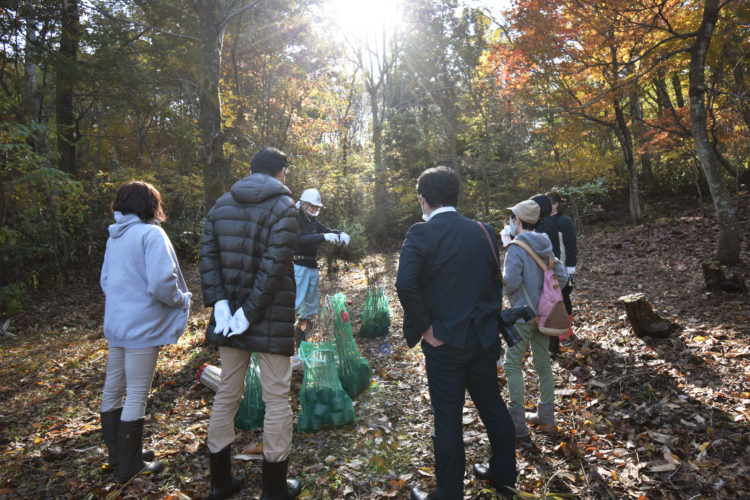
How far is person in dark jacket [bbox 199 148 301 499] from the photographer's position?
2398mm

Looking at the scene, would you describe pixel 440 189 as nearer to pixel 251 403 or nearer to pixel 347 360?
pixel 347 360

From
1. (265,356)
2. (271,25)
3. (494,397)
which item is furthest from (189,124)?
(494,397)

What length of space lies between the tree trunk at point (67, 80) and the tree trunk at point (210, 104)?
4.94 metres

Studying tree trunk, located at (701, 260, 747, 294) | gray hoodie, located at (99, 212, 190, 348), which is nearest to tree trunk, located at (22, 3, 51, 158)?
gray hoodie, located at (99, 212, 190, 348)

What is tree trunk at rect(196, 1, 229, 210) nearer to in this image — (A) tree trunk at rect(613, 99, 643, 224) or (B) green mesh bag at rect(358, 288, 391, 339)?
(B) green mesh bag at rect(358, 288, 391, 339)

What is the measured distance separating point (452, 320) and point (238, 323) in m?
1.27

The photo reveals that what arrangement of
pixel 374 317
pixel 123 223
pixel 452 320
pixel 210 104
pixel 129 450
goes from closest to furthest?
1. pixel 452 320
2. pixel 129 450
3. pixel 123 223
4. pixel 210 104
5. pixel 374 317

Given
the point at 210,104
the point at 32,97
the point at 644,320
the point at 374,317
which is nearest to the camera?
the point at 644,320

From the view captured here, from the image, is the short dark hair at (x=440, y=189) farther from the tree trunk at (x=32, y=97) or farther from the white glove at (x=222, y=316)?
the tree trunk at (x=32, y=97)

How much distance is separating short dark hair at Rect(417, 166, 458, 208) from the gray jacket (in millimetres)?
852

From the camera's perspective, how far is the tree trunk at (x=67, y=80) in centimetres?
894

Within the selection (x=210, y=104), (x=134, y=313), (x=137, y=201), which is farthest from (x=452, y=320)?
(x=210, y=104)

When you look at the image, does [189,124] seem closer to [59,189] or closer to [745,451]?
[59,189]

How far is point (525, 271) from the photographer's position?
3.12 metres
